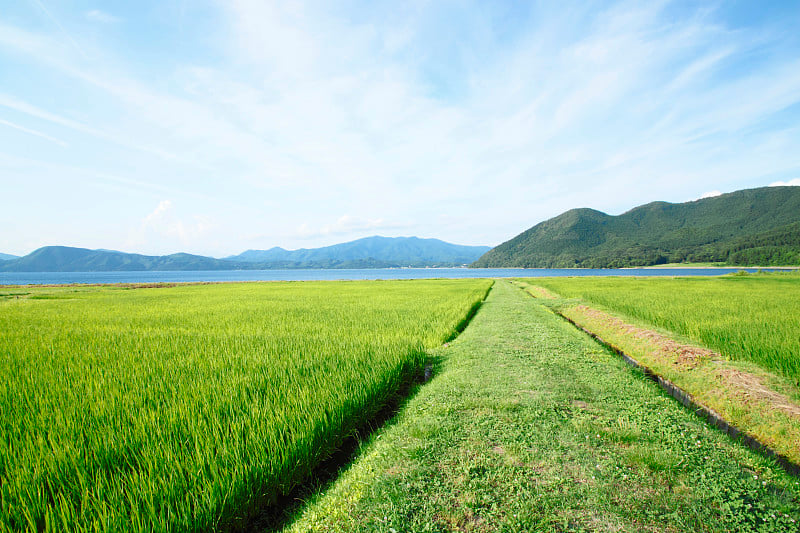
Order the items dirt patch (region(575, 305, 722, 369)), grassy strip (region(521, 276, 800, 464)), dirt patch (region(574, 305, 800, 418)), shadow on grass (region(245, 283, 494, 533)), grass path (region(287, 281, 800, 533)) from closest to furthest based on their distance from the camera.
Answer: grass path (region(287, 281, 800, 533))
shadow on grass (region(245, 283, 494, 533))
grassy strip (region(521, 276, 800, 464))
dirt patch (region(574, 305, 800, 418))
dirt patch (region(575, 305, 722, 369))

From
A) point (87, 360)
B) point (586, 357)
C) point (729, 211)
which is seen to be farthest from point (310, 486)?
point (729, 211)

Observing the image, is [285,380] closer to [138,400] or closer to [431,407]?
[138,400]

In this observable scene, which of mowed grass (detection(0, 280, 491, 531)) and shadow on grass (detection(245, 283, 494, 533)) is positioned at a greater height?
mowed grass (detection(0, 280, 491, 531))

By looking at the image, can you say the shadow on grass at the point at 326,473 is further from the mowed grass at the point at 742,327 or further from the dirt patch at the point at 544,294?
the dirt patch at the point at 544,294

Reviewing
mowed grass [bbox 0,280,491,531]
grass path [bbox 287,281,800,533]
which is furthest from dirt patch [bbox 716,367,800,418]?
mowed grass [bbox 0,280,491,531]

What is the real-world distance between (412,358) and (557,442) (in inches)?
141

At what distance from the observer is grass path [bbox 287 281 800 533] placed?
8.52 feet

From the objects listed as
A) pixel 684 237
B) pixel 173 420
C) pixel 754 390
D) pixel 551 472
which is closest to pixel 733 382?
pixel 754 390

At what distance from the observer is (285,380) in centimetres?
512

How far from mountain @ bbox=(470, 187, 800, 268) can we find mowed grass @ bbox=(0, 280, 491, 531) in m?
142

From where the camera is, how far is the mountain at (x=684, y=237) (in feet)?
372

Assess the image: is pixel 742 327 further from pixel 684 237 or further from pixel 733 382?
pixel 684 237

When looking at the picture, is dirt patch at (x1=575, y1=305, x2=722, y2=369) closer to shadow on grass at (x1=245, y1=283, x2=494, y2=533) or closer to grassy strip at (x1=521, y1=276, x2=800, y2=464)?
grassy strip at (x1=521, y1=276, x2=800, y2=464)

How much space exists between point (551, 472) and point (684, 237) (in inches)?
8074
